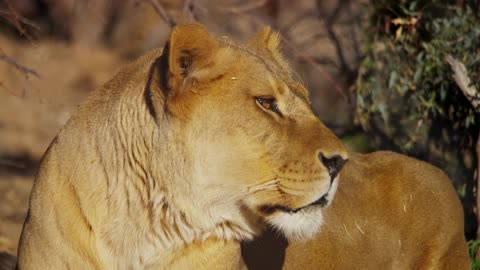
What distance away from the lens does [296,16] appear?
758 centimetres

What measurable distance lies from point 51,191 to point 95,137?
27cm

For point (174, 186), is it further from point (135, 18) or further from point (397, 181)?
point (135, 18)

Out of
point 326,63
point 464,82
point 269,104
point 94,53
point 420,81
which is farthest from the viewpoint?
point 94,53

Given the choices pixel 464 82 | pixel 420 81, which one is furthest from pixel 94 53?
pixel 464 82

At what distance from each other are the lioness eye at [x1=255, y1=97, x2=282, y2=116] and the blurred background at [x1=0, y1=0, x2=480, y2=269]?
1.99m

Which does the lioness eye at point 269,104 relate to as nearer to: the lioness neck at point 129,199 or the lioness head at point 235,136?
the lioness head at point 235,136

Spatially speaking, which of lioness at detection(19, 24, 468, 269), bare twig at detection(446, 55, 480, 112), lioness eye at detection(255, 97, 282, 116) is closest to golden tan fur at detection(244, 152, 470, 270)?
lioness at detection(19, 24, 468, 269)

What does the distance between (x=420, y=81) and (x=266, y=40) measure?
2.90 metres

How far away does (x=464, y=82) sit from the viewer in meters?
5.64

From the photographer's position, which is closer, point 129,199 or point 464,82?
point 129,199

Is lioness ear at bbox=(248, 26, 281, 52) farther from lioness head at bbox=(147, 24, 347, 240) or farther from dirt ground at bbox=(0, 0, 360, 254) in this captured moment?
dirt ground at bbox=(0, 0, 360, 254)

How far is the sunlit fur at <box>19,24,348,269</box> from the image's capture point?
3.08 metres

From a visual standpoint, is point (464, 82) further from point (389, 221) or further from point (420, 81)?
point (389, 221)

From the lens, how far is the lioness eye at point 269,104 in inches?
123
